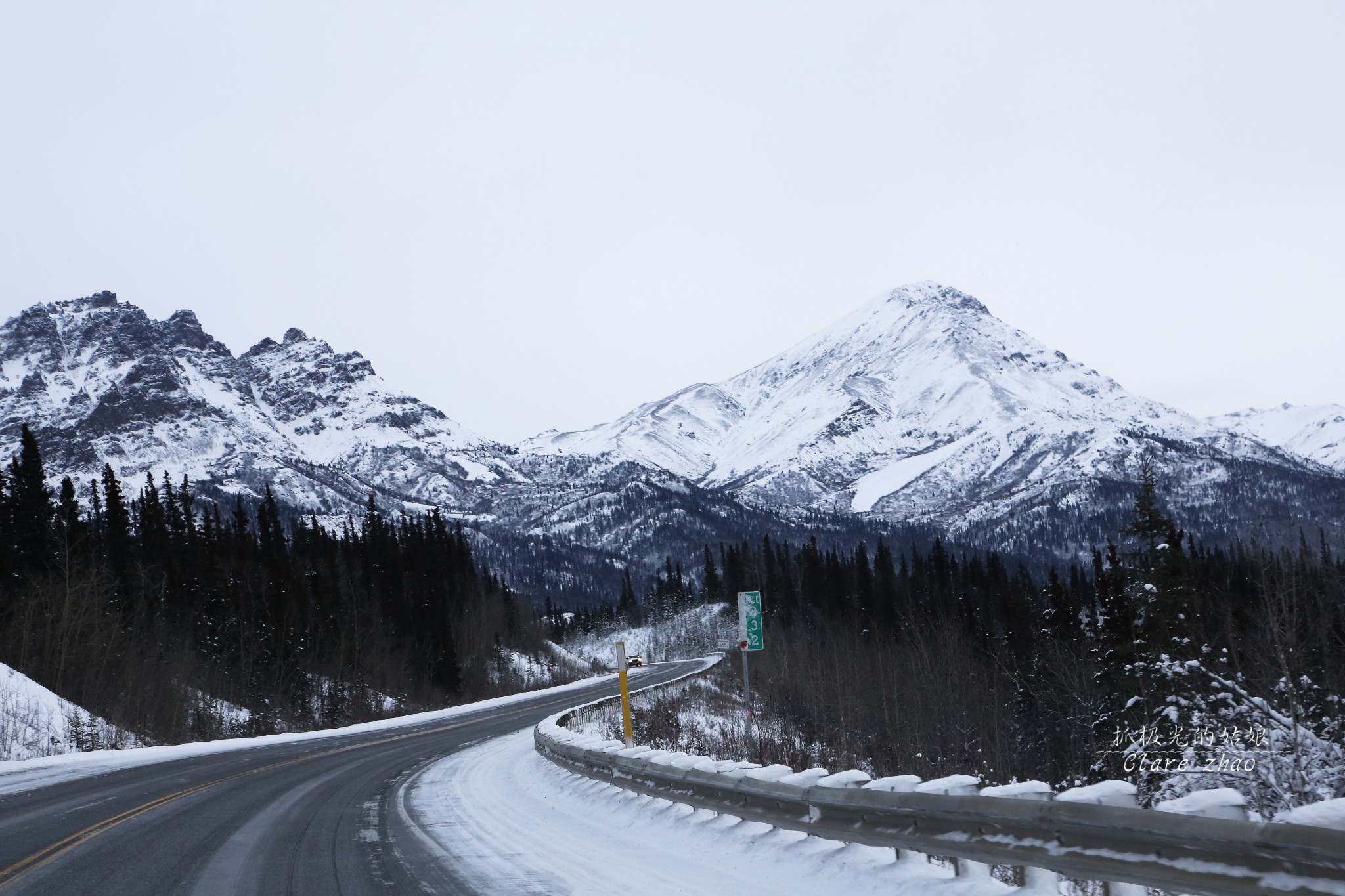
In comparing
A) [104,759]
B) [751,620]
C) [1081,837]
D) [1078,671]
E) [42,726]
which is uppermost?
[751,620]

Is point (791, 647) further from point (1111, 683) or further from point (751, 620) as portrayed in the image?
point (751, 620)

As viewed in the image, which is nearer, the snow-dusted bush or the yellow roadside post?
the snow-dusted bush

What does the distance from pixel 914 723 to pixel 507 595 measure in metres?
72.4

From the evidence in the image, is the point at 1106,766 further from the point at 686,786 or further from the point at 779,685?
the point at 779,685

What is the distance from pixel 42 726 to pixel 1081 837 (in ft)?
94.7

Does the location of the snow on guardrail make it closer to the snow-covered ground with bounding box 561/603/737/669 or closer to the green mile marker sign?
the green mile marker sign

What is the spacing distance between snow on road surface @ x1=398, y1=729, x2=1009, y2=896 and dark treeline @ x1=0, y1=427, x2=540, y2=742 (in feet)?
79.5

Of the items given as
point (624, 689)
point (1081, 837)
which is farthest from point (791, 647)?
point (1081, 837)

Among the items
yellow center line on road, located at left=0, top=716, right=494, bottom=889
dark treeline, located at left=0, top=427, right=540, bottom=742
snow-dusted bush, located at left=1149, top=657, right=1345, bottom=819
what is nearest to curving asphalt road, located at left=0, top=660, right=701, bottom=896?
→ yellow center line on road, located at left=0, top=716, right=494, bottom=889

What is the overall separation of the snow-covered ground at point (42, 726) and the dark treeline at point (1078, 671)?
18.3m

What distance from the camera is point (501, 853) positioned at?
9.94 meters

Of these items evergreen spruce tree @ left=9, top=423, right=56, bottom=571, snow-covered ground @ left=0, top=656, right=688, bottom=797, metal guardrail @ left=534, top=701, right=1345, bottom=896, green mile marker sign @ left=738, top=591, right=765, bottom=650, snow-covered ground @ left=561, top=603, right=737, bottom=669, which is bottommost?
snow-covered ground @ left=561, top=603, right=737, bottom=669

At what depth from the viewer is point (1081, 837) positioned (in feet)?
17.8

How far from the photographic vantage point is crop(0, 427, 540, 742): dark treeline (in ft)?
126
